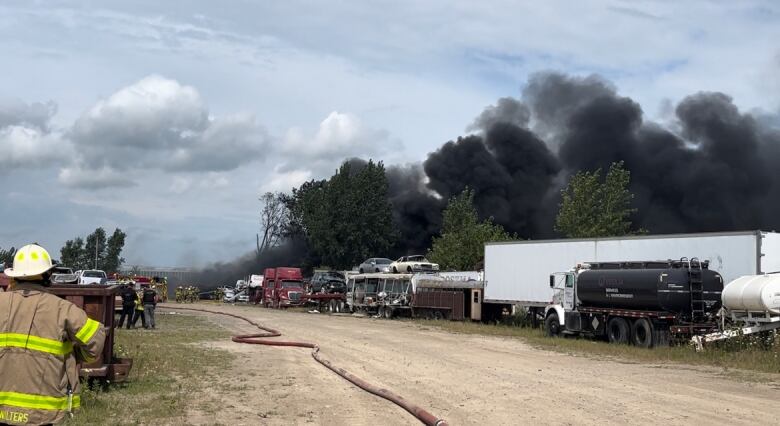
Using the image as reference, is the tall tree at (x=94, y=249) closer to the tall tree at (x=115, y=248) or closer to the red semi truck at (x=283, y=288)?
the tall tree at (x=115, y=248)

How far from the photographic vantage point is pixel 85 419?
28.2ft

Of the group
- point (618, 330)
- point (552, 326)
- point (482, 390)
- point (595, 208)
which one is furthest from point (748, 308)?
point (595, 208)

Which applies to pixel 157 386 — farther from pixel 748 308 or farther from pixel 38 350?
pixel 748 308

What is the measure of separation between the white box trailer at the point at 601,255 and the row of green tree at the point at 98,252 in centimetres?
7642

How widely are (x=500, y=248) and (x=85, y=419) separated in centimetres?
2343

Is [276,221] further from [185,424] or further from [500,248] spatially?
[185,424]

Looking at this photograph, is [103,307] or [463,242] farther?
[463,242]

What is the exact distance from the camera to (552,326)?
25.5 m

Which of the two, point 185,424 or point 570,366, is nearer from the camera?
point 185,424

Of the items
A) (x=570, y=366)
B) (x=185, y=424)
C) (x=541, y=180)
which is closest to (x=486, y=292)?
(x=570, y=366)

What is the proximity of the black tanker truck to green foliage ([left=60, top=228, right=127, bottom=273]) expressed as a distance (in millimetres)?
83343

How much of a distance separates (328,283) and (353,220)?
2715cm

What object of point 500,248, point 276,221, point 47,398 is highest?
point 276,221

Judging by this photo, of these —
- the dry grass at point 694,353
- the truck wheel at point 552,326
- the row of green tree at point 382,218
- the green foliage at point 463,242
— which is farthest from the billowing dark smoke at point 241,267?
the dry grass at point 694,353
